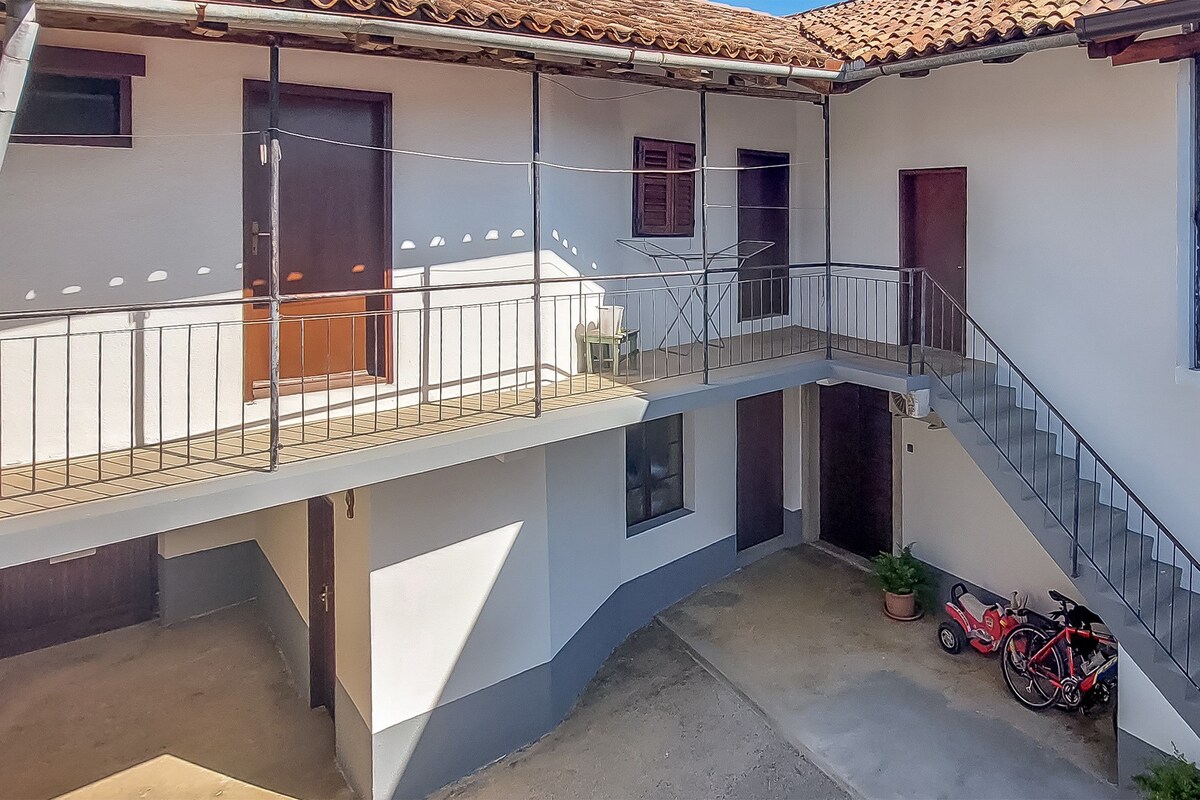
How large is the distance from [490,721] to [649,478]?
3.55m

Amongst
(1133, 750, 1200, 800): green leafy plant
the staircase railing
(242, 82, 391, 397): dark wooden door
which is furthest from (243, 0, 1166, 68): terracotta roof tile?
(1133, 750, 1200, 800): green leafy plant

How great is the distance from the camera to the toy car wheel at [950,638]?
898 centimetres

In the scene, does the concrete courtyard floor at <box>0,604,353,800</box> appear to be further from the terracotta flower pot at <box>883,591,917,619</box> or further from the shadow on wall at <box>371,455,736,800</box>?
the terracotta flower pot at <box>883,591,917,619</box>

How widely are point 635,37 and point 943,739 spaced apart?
6.63 m

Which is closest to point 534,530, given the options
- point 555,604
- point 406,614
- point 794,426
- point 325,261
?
point 555,604

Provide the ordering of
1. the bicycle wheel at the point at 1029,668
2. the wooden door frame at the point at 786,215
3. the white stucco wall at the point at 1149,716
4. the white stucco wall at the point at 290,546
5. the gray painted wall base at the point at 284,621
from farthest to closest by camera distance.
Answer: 1. the wooden door frame at the point at 786,215
2. the gray painted wall base at the point at 284,621
3. the white stucco wall at the point at 290,546
4. the bicycle wheel at the point at 1029,668
5. the white stucco wall at the point at 1149,716

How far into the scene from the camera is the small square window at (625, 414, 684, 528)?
980 centimetres

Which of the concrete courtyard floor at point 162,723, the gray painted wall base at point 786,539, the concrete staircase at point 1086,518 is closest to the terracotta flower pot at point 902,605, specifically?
the gray painted wall base at point 786,539

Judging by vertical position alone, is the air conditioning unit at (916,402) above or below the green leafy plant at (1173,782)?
above

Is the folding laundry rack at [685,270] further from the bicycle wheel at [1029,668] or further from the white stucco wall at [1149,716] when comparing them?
the white stucco wall at [1149,716]

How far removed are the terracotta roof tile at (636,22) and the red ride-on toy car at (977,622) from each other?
5.92 metres

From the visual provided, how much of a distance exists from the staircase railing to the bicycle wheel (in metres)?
1.20

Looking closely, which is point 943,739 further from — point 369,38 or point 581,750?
point 369,38

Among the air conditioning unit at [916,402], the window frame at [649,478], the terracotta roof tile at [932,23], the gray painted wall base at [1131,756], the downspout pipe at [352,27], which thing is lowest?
the gray painted wall base at [1131,756]
